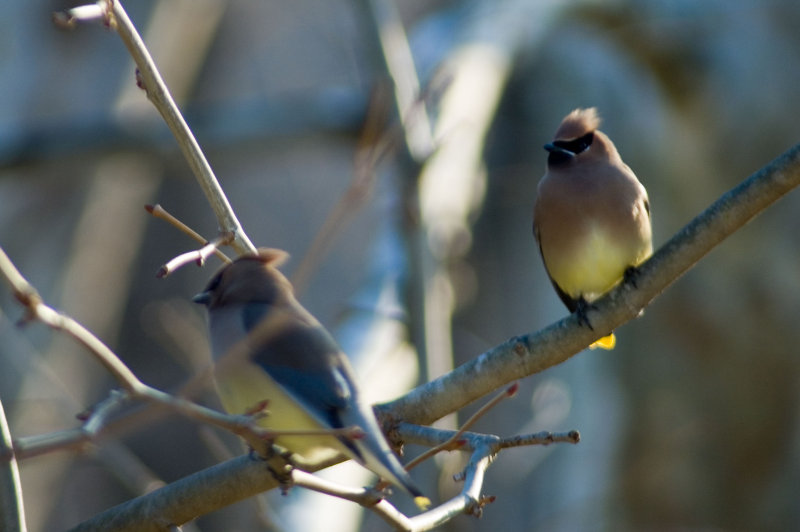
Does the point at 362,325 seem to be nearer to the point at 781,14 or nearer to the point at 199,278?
the point at 781,14

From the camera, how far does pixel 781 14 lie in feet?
21.6

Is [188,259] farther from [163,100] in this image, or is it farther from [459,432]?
[459,432]

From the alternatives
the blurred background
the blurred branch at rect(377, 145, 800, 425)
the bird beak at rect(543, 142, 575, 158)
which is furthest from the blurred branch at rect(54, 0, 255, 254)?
the blurred background

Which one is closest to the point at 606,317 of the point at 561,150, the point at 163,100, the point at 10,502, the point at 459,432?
the point at 459,432

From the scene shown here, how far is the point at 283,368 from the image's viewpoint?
2.71m

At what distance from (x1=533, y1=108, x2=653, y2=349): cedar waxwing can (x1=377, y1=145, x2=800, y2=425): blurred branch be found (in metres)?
0.76

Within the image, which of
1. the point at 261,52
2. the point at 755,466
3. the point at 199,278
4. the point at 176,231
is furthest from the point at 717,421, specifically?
the point at 261,52

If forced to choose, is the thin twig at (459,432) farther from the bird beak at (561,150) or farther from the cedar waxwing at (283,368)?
the bird beak at (561,150)

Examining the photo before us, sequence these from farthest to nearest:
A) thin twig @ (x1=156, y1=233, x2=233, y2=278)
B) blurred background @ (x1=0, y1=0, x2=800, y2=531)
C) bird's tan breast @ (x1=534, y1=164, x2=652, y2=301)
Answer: blurred background @ (x1=0, y1=0, x2=800, y2=531) → bird's tan breast @ (x1=534, y1=164, x2=652, y2=301) → thin twig @ (x1=156, y1=233, x2=233, y2=278)

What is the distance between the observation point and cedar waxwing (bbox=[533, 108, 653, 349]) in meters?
3.63

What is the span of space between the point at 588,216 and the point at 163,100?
183cm

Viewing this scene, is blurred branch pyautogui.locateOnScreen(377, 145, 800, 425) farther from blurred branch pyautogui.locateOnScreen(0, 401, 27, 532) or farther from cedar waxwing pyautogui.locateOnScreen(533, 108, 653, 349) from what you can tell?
blurred branch pyautogui.locateOnScreen(0, 401, 27, 532)

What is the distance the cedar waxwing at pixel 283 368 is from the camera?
8.33 feet

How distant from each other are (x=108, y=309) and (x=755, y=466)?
15.7 ft
